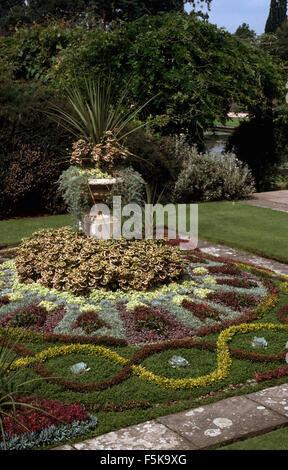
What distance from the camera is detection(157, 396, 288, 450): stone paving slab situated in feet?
10.1

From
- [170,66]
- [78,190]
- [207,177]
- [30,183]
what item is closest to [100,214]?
[78,190]

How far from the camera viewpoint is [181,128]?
13.0m

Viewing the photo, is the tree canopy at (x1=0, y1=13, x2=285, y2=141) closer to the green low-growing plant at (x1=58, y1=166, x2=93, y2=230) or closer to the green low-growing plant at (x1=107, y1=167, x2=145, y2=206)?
the green low-growing plant at (x1=107, y1=167, x2=145, y2=206)

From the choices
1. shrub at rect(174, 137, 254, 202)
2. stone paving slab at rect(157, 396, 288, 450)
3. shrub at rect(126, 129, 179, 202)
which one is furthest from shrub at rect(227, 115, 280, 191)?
stone paving slab at rect(157, 396, 288, 450)

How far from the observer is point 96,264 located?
17.5ft

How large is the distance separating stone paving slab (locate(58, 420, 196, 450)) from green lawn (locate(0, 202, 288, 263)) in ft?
14.5

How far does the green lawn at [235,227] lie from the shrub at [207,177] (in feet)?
2.22

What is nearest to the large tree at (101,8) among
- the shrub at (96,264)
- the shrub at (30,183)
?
the shrub at (30,183)

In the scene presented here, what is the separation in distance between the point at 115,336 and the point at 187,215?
6.13 metres

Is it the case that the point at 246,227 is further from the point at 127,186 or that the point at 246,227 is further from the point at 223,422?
the point at 223,422

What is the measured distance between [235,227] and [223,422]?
6.21 metres

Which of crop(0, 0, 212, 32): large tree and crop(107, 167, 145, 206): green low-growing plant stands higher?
crop(0, 0, 212, 32): large tree
